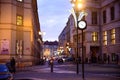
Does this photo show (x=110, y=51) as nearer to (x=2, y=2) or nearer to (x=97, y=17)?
(x=97, y=17)

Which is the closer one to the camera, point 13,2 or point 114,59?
point 13,2

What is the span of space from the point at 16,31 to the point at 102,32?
41712 mm

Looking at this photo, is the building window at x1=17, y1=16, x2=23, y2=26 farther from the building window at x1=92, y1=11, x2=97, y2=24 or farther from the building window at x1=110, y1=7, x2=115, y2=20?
the building window at x1=92, y1=11, x2=97, y2=24

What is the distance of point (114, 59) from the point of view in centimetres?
7919

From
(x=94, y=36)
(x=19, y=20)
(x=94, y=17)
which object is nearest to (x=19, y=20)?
(x=19, y=20)

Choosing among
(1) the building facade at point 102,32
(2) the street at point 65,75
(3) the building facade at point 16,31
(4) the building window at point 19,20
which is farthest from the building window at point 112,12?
(2) the street at point 65,75

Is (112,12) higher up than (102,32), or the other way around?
(112,12)

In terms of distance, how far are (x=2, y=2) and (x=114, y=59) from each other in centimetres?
3530

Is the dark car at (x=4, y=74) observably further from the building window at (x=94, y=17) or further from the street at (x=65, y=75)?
the building window at (x=94, y=17)

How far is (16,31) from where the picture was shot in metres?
54.5

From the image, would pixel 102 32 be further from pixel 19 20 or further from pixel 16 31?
pixel 16 31

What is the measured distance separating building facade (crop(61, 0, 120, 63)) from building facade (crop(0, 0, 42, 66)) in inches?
1040

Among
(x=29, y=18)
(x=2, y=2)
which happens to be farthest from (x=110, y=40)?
(x=2, y=2)

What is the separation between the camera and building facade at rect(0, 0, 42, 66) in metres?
52.5
